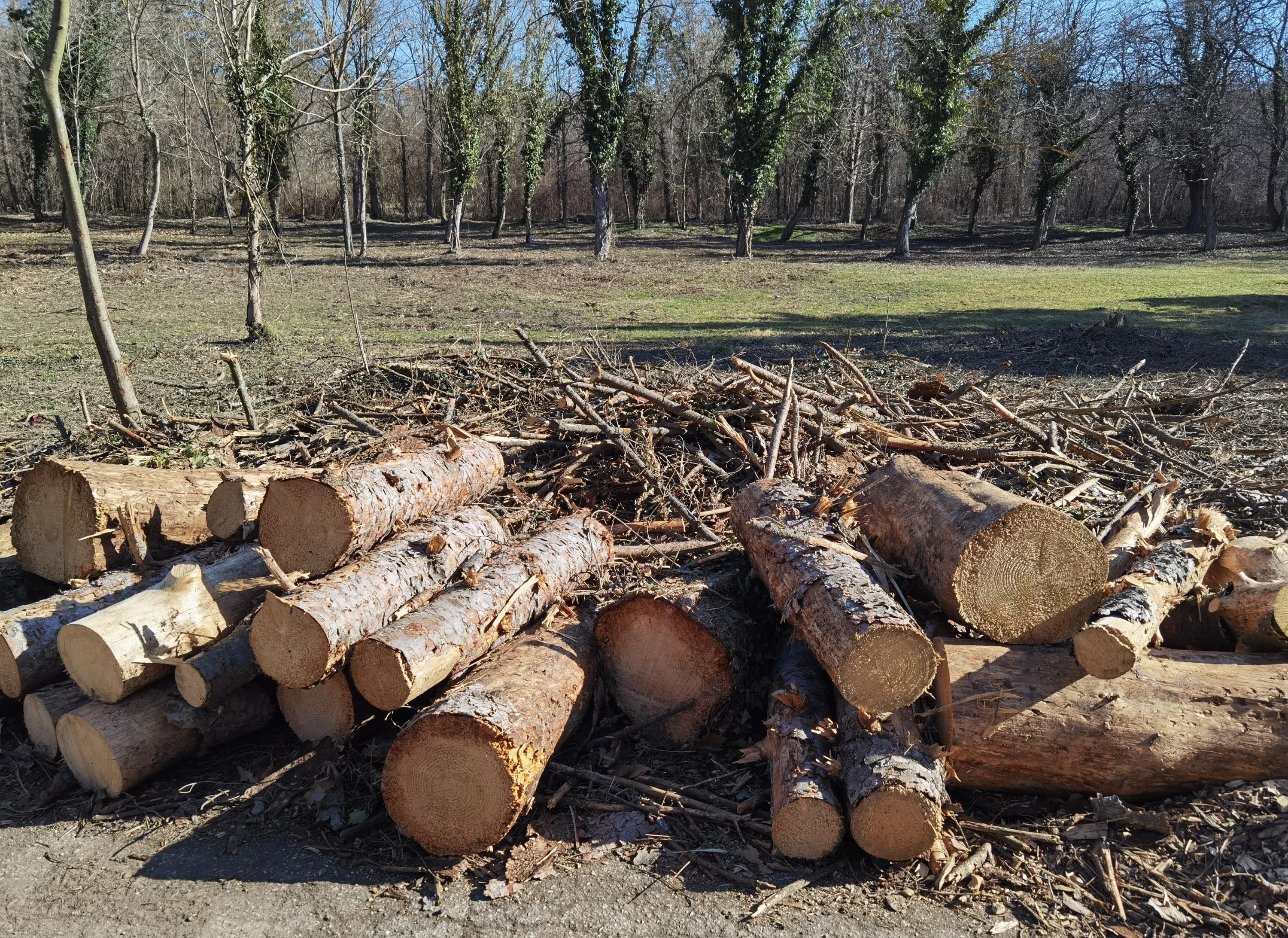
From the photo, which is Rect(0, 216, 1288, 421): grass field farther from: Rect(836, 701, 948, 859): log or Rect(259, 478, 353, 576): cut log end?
Rect(836, 701, 948, 859): log

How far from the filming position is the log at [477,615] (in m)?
3.30

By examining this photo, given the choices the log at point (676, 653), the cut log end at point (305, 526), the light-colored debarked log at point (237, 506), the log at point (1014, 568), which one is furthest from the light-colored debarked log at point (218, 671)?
the log at point (1014, 568)

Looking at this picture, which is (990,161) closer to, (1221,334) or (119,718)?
(1221,334)

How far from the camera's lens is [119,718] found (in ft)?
11.4

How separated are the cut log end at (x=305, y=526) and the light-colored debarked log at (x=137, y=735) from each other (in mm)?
643

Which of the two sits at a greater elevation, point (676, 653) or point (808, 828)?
point (676, 653)

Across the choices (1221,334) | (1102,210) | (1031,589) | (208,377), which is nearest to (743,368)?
(1031,589)

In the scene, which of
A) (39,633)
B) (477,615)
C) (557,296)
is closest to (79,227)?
(39,633)

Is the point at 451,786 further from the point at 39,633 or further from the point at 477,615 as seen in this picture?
the point at 39,633

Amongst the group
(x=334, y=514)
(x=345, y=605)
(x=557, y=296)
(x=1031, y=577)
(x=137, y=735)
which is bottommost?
(x=137, y=735)

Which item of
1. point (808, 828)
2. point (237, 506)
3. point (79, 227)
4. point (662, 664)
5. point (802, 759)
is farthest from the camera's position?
point (79, 227)

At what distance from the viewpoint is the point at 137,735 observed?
346cm

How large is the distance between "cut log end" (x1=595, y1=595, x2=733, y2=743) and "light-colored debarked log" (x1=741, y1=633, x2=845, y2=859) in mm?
285

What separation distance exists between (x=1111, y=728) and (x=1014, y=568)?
668mm
